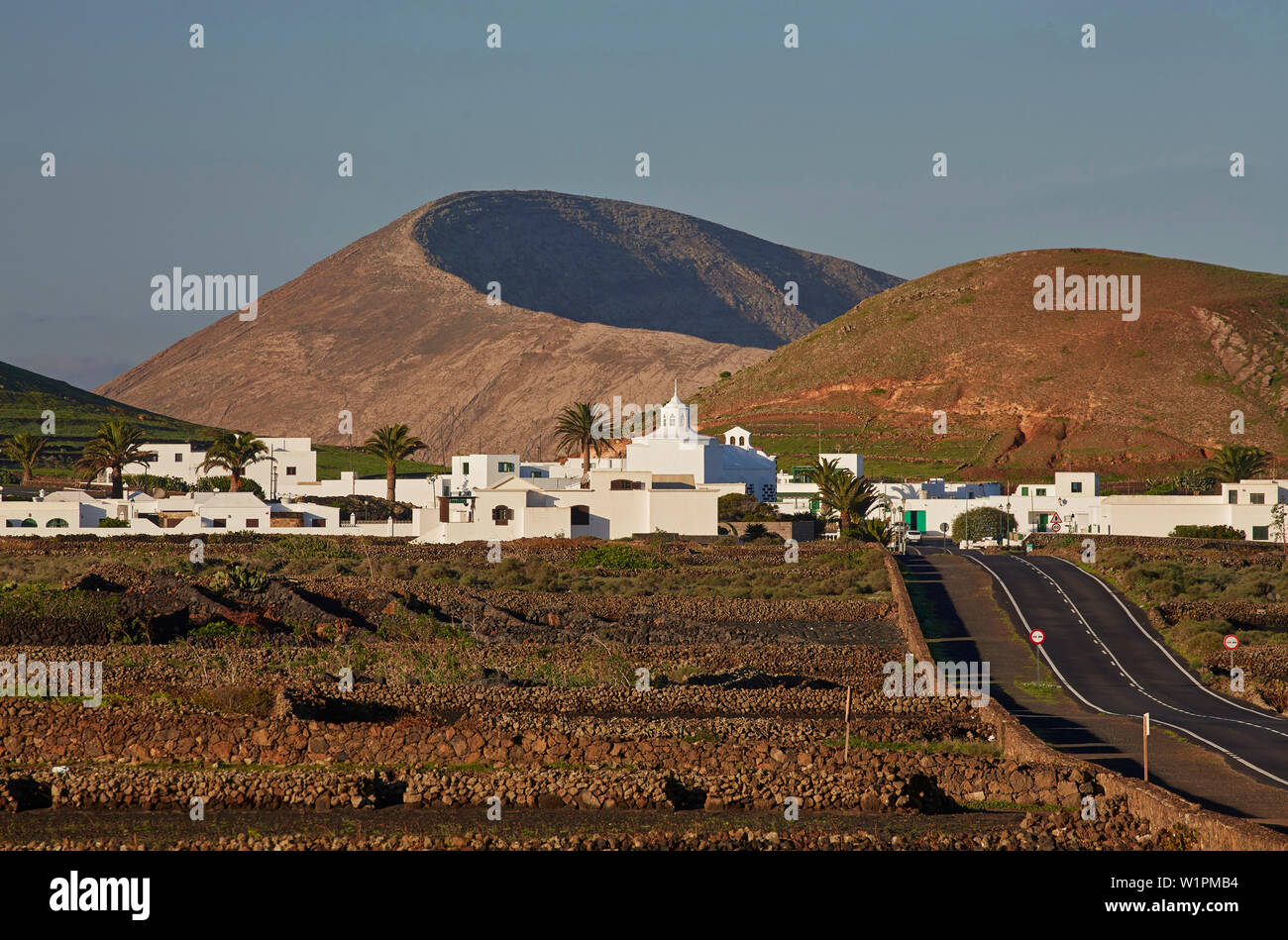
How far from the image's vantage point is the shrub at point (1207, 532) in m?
82.3

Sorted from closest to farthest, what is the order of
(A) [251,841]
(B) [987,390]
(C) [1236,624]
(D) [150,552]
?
(A) [251,841] → (C) [1236,624] → (D) [150,552] → (B) [987,390]

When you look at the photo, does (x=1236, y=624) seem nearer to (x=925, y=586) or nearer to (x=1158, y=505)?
(x=925, y=586)

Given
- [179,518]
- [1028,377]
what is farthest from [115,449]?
[1028,377]

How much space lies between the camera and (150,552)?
206ft

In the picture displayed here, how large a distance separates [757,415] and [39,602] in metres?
122

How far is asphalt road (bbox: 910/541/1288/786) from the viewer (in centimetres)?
2759

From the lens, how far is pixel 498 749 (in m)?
22.4

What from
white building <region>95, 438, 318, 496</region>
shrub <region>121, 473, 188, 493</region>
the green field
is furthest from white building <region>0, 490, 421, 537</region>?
the green field

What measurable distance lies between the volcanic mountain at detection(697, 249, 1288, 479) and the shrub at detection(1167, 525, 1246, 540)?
42.1 meters

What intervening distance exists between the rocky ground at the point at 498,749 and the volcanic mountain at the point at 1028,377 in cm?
9065

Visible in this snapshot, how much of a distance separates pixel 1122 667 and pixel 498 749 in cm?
2256

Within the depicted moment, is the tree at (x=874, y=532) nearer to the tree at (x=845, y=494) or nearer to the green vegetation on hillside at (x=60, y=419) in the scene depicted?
the tree at (x=845, y=494)

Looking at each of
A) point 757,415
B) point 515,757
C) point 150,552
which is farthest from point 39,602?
point 757,415

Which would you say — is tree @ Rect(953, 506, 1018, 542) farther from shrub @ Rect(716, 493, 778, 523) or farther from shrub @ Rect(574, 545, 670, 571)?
shrub @ Rect(574, 545, 670, 571)
